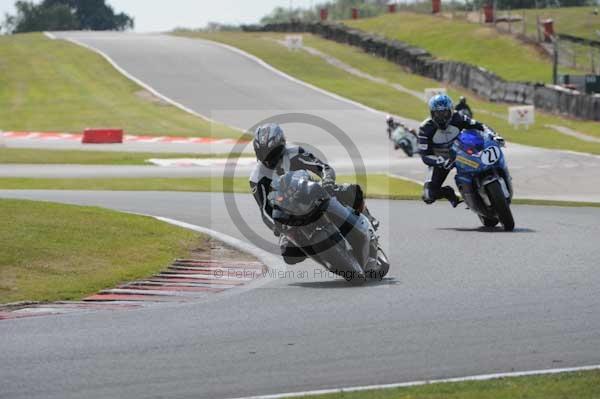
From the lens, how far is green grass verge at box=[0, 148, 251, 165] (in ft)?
111

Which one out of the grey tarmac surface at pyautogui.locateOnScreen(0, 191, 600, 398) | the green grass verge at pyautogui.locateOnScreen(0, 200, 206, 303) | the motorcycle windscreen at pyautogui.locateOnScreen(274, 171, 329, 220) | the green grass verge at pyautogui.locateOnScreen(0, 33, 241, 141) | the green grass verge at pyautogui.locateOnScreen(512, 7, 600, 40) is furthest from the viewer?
the green grass verge at pyautogui.locateOnScreen(512, 7, 600, 40)

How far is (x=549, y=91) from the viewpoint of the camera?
45.8m

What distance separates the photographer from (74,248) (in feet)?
44.5

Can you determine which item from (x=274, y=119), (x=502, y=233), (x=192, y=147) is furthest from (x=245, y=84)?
(x=502, y=233)

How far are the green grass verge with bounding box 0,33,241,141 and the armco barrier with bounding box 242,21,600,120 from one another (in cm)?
1230

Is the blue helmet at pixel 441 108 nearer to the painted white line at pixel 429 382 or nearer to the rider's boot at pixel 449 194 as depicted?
the rider's boot at pixel 449 194

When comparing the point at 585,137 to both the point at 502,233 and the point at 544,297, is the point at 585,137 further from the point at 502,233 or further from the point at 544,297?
the point at 544,297

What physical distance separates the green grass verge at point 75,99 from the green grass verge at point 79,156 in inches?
235

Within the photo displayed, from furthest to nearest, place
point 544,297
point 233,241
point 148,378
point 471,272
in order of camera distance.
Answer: point 233,241, point 471,272, point 544,297, point 148,378

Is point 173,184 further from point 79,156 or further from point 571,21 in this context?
point 571,21

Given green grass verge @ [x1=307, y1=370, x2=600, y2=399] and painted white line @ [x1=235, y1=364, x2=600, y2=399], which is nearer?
green grass verge @ [x1=307, y1=370, x2=600, y2=399]

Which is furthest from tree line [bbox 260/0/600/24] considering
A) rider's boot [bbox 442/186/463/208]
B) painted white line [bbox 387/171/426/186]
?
rider's boot [bbox 442/186/463/208]

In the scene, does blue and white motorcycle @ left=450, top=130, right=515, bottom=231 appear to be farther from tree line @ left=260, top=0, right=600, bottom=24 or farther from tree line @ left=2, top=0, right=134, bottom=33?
tree line @ left=2, top=0, right=134, bottom=33

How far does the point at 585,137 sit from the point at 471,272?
29.3 meters
